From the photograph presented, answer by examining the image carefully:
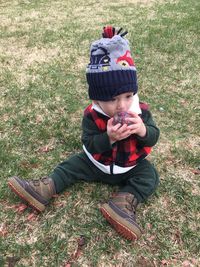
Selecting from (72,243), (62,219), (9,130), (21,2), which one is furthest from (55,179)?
(21,2)

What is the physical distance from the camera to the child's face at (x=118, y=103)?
8.68 ft

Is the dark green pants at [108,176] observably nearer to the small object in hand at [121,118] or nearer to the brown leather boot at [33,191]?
the brown leather boot at [33,191]

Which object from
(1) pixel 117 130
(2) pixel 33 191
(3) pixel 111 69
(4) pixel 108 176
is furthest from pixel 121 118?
(2) pixel 33 191

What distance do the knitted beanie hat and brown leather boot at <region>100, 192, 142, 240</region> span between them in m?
0.78

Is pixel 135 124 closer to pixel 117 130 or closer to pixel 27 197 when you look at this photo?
pixel 117 130

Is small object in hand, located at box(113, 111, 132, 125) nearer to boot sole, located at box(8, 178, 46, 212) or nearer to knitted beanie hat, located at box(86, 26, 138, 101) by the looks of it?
knitted beanie hat, located at box(86, 26, 138, 101)

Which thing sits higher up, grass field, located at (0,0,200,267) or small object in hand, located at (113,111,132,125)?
small object in hand, located at (113,111,132,125)

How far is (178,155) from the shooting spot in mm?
3502

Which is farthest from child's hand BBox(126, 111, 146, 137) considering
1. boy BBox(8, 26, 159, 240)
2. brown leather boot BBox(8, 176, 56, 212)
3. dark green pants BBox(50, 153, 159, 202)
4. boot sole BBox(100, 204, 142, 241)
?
brown leather boot BBox(8, 176, 56, 212)

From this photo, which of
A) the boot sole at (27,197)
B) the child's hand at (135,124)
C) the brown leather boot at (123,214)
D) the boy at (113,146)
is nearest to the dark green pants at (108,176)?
the boy at (113,146)

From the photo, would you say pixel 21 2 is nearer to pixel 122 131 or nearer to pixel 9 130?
pixel 9 130

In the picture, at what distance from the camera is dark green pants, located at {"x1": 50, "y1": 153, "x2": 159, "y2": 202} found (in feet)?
9.61

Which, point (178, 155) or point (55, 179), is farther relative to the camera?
point (178, 155)

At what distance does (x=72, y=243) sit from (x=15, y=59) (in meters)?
3.90
